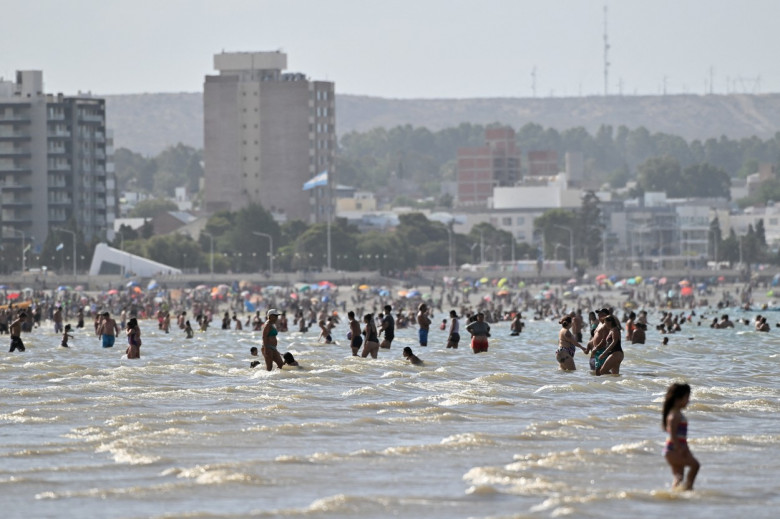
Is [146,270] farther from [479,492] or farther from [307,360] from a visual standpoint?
[479,492]

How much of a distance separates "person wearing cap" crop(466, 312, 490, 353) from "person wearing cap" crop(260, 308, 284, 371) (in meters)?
7.78

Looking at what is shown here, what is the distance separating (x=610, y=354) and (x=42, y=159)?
127 meters

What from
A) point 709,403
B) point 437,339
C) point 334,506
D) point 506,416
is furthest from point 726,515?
point 437,339

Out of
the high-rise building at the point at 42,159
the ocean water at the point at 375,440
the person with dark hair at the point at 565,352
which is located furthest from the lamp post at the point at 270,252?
the person with dark hair at the point at 565,352

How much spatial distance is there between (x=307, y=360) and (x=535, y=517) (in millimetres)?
24722

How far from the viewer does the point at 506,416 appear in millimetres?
27500

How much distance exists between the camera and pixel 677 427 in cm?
1775

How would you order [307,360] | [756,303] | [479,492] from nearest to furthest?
[479,492] < [307,360] < [756,303]

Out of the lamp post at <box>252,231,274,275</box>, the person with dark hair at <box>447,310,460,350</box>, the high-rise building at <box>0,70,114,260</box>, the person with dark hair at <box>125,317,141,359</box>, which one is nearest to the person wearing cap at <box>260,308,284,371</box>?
the person with dark hair at <box>125,317,141,359</box>

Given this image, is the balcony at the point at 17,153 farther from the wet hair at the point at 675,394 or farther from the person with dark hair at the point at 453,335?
the wet hair at the point at 675,394

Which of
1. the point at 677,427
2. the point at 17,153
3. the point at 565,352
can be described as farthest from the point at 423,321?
the point at 17,153

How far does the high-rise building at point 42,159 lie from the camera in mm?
154875

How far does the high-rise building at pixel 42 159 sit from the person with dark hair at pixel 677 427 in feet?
454

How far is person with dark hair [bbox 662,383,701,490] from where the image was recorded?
17.6 meters
